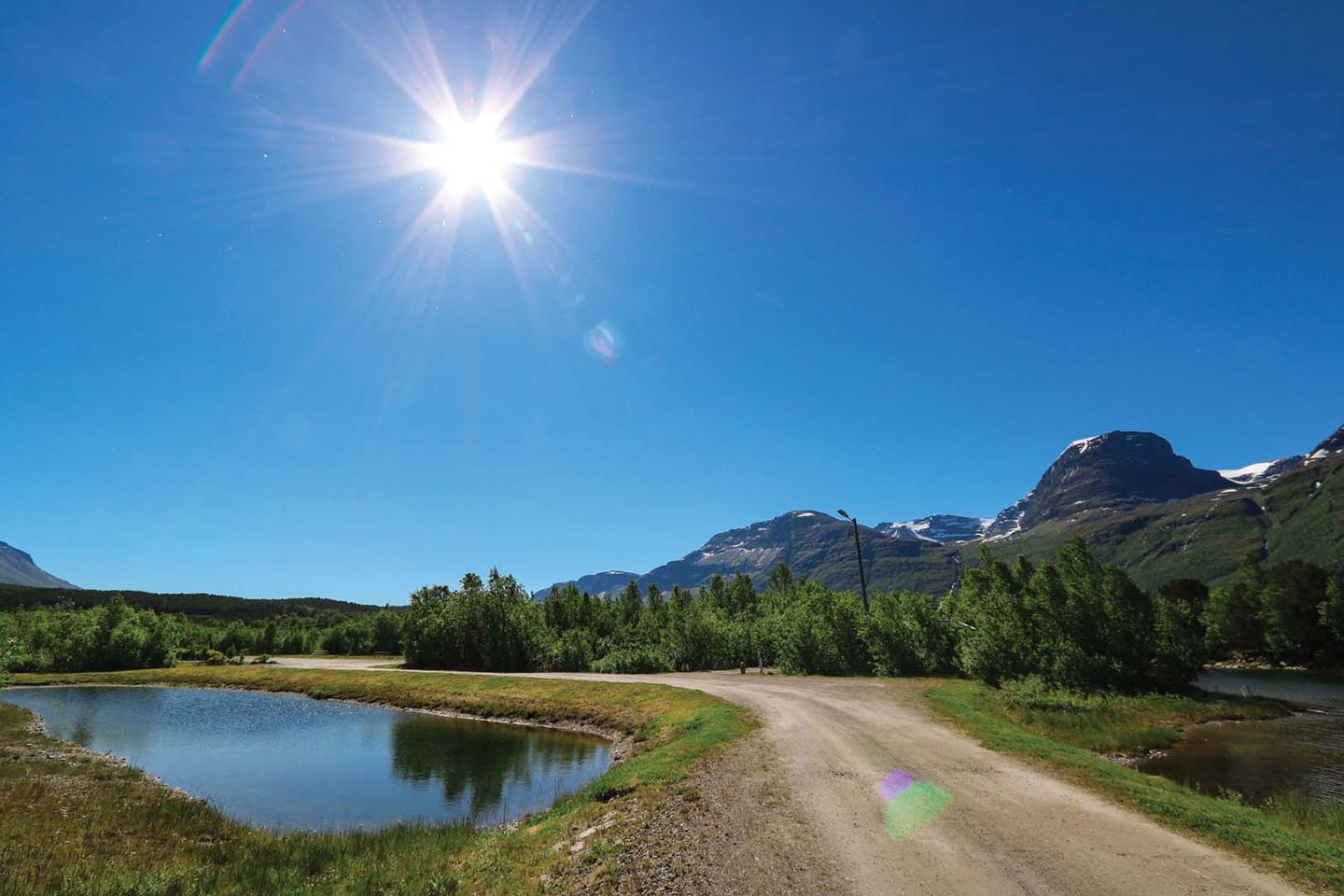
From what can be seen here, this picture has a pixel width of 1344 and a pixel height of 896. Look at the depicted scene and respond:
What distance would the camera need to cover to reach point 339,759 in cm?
3269

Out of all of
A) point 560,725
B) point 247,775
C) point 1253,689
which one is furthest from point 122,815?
point 1253,689

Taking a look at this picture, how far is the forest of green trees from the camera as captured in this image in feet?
119

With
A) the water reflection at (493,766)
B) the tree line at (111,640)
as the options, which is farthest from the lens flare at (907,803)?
the tree line at (111,640)

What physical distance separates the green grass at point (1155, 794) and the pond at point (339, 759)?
670 inches

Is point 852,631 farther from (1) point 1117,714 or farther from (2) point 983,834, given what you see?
(2) point 983,834

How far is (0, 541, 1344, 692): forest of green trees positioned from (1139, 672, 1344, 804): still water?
215 inches

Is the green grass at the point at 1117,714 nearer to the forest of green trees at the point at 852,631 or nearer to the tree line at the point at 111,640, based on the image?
the forest of green trees at the point at 852,631

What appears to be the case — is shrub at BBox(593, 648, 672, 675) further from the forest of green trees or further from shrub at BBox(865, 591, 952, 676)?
shrub at BBox(865, 591, 952, 676)

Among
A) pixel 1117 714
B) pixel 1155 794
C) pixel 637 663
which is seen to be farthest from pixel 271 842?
pixel 637 663

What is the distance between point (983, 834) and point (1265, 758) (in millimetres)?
24432

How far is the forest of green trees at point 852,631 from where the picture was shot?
36.2m

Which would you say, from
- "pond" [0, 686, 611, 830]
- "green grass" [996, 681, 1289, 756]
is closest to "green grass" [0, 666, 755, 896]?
"pond" [0, 686, 611, 830]

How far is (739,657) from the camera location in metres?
57.4

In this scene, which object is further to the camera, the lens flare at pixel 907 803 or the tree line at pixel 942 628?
the tree line at pixel 942 628
